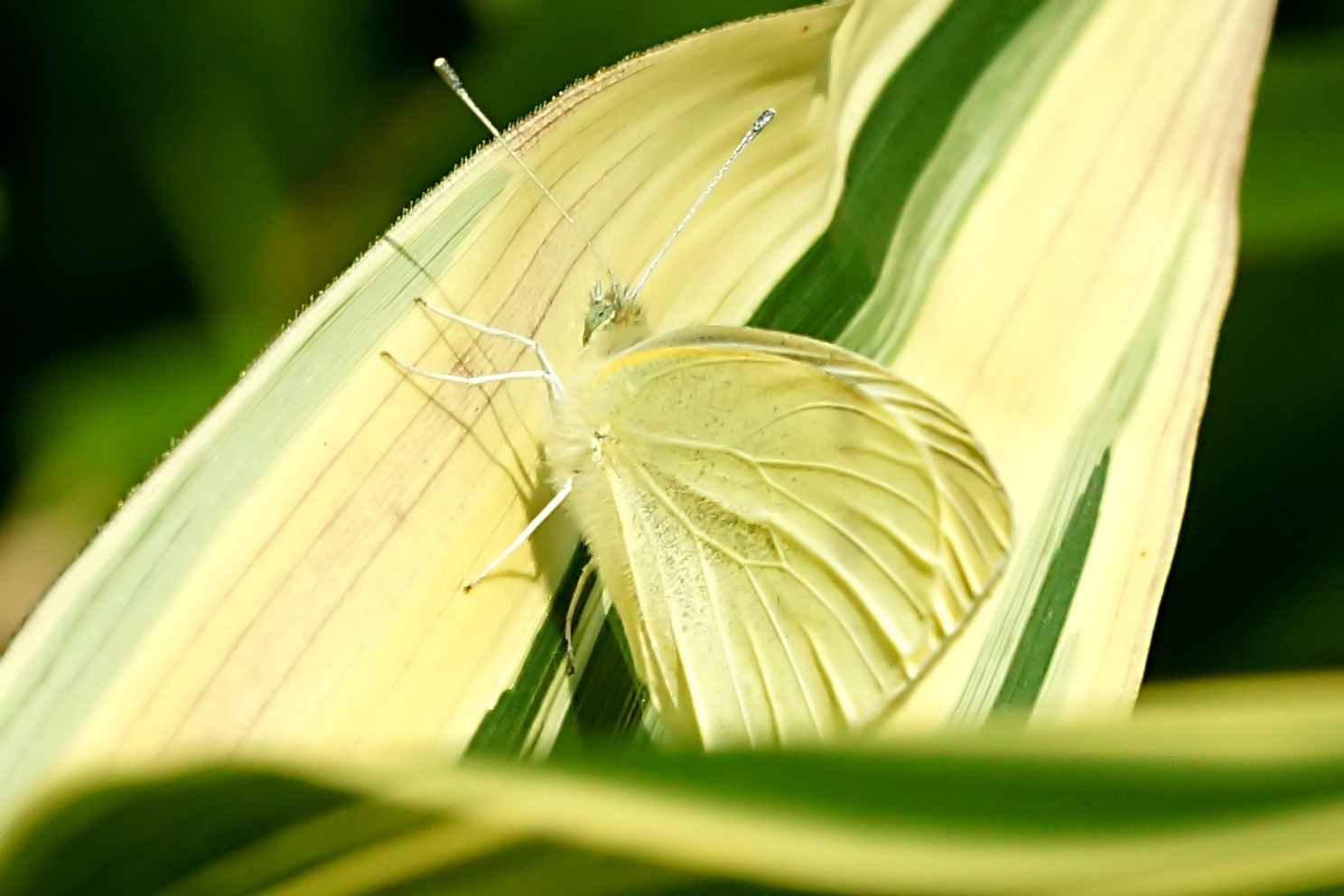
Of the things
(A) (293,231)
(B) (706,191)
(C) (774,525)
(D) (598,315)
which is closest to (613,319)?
(D) (598,315)

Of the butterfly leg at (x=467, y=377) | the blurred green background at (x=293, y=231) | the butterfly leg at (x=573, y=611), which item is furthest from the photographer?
the blurred green background at (x=293, y=231)

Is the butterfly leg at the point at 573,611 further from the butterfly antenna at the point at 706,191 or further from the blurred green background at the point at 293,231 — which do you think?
the blurred green background at the point at 293,231

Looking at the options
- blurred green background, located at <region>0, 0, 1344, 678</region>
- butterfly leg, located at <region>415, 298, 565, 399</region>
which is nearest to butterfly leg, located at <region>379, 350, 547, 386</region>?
butterfly leg, located at <region>415, 298, 565, 399</region>

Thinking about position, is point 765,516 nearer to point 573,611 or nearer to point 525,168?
point 573,611

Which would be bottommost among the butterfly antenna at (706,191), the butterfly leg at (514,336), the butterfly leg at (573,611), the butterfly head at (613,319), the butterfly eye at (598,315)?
the butterfly leg at (573,611)

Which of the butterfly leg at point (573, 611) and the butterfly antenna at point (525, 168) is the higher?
the butterfly antenna at point (525, 168)

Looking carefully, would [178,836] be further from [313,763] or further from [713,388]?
[713,388]

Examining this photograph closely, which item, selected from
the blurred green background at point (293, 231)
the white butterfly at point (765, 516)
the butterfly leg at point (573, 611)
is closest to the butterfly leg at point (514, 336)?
the white butterfly at point (765, 516)

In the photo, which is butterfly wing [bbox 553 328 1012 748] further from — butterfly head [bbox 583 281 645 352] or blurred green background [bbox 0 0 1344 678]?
blurred green background [bbox 0 0 1344 678]

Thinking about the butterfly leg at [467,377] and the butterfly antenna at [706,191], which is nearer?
the butterfly leg at [467,377]
